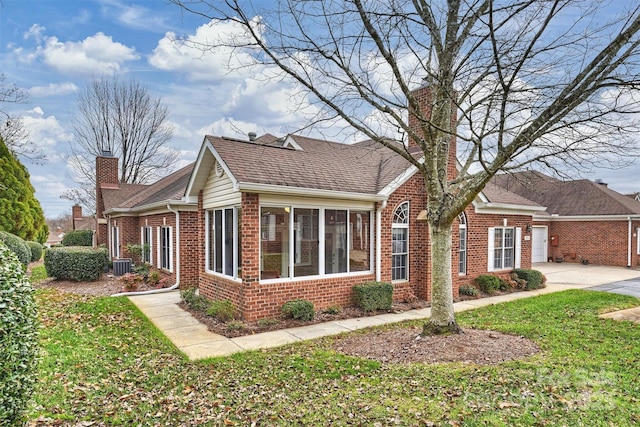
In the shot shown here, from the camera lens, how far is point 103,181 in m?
21.7

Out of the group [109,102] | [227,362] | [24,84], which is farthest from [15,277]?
[109,102]

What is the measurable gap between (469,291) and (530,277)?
10.8 feet

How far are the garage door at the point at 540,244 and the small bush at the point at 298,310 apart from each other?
1977cm

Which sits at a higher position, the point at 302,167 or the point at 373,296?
the point at 302,167

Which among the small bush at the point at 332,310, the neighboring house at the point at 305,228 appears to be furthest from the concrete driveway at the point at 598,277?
Result: the small bush at the point at 332,310

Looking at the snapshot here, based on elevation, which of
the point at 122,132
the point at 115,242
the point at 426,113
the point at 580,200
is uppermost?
the point at 122,132

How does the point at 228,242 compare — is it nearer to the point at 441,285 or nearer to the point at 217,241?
the point at 217,241

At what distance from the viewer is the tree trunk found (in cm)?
680

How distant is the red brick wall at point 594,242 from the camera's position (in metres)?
20.4

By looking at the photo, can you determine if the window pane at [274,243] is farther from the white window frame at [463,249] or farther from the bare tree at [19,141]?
→ the bare tree at [19,141]

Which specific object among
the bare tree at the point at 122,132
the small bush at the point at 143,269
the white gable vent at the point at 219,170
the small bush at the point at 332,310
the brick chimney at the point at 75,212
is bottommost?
the small bush at the point at 332,310

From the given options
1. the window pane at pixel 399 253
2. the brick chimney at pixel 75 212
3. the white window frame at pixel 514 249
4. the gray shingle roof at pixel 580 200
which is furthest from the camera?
the brick chimney at pixel 75 212

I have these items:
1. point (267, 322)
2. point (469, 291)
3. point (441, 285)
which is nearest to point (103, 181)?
point (267, 322)

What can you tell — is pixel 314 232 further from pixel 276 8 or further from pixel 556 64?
pixel 556 64
